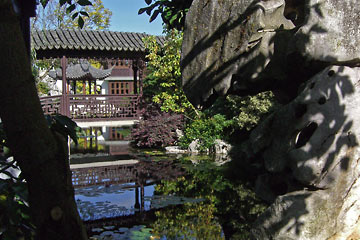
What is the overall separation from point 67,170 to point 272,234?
246 cm

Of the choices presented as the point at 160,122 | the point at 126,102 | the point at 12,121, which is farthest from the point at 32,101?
the point at 126,102

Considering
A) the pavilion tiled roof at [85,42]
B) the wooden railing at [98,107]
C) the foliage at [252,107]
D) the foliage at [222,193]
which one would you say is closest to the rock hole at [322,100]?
the foliage at [222,193]

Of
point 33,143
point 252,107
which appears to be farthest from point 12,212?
point 252,107

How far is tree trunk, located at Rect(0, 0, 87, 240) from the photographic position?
1041 mm

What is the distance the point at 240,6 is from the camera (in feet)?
11.2

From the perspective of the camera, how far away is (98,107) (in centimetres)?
1446

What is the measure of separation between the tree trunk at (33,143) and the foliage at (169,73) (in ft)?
40.5

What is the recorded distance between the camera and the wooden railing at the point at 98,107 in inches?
539

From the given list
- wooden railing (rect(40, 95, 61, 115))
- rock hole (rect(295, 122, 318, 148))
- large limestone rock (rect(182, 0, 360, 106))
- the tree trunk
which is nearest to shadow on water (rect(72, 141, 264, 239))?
rock hole (rect(295, 122, 318, 148))

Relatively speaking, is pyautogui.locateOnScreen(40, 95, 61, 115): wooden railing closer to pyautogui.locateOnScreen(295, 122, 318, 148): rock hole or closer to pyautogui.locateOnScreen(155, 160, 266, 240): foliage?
pyautogui.locateOnScreen(155, 160, 266, 240): foliage

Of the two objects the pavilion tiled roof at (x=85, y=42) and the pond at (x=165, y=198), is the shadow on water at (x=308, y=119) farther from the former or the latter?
the pavilion tiled roof at (x=85, y=42)

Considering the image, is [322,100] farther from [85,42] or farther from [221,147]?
[85,42]

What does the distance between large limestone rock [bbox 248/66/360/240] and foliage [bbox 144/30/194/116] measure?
10.4 metres

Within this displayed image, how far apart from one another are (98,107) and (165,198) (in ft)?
27.6
